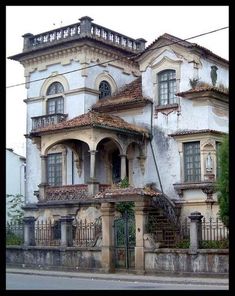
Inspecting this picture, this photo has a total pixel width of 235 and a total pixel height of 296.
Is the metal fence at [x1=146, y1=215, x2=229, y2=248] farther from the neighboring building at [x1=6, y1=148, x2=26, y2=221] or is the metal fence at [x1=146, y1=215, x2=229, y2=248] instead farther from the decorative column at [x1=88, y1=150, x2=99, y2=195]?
the neighboring building at [x1=6, y1=148, x2=26, y2=221]

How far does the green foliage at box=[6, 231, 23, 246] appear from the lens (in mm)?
27562

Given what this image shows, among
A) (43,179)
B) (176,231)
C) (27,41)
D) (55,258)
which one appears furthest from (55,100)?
(176,231)

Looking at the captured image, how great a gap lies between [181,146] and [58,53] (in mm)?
8756

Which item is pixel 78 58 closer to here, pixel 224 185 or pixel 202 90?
pixel 202 90

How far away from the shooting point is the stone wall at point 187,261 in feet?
66.7

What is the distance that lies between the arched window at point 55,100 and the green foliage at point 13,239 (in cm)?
769

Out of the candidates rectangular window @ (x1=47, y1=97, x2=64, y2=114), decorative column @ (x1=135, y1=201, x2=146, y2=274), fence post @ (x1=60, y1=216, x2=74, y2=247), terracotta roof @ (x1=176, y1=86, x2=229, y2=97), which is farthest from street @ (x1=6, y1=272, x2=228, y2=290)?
rectangular window @ (x1=47, y1=97, x2=64, y2=114)

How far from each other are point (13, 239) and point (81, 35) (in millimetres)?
10760

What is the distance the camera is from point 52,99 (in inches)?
1321

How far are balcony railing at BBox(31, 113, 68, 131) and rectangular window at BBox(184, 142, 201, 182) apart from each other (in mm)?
7034

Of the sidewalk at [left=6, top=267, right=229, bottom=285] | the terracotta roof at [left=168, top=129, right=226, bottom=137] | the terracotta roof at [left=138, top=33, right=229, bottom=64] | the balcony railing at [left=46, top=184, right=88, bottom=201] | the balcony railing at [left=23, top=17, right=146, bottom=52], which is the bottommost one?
the sidewalk at [left=6, top=267, right=229, bottom=285]

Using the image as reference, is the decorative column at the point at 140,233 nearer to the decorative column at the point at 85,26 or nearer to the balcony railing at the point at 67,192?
the balcony railing at the point at 67,192
